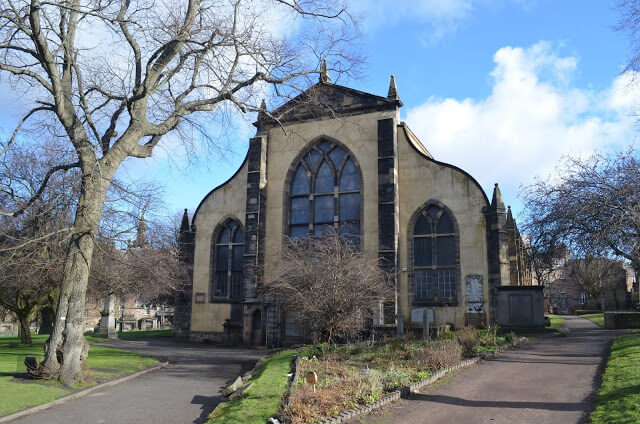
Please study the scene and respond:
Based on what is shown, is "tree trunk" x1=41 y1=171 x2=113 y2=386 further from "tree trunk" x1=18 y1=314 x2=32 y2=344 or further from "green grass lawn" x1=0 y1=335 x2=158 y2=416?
"tree trunk" x1=18 y1=314 x2=32 y2=344

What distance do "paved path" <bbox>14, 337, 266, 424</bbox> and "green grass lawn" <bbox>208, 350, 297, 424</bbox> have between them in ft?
2.37

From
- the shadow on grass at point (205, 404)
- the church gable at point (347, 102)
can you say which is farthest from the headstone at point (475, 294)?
the shadow on grass at point (205, 404)

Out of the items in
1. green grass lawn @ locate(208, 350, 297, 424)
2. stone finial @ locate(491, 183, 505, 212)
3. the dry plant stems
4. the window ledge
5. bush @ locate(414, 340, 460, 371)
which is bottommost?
green grass lawn @ locate(208, 350, 297, 424)

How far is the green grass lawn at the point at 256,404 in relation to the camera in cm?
885

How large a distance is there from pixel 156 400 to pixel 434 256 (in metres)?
17.3

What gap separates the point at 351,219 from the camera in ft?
93.4

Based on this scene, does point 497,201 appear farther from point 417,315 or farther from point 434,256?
point 417,315

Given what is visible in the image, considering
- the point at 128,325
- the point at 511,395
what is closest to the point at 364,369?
the point at 511,395

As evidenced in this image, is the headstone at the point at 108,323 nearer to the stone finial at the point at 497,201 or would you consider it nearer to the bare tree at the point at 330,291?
the bare tree at the point at 330,291

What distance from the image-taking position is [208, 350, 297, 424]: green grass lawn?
8852 millimetres

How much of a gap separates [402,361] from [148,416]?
708 centimetres

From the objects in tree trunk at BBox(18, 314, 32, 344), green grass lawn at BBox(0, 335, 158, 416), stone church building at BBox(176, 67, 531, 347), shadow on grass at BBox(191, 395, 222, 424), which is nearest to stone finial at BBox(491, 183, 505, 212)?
stone church building at BBox(176, 67, 531, 347)

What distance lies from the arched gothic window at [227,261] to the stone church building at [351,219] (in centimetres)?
6

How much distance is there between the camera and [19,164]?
21266 mm
